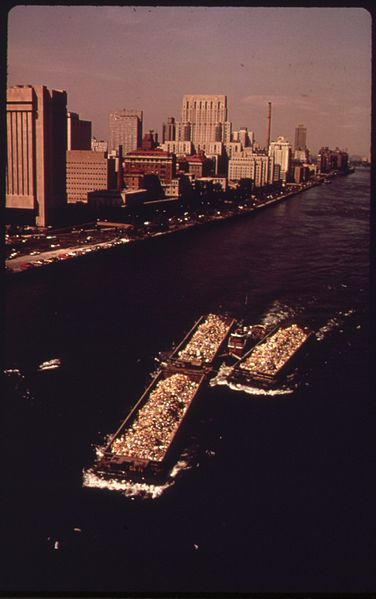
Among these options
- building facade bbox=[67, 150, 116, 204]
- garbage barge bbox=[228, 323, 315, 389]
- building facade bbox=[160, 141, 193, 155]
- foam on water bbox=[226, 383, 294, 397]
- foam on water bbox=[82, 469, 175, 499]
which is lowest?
foam on water bbox=[82, 469, 175, 499]

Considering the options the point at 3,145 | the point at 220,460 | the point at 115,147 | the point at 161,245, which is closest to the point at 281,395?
the point at 220,460

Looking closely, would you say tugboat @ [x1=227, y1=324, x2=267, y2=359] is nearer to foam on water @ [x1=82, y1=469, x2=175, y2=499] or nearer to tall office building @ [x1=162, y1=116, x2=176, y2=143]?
foam on water @ [x1=82, y1=469, x2=175, y2=499]

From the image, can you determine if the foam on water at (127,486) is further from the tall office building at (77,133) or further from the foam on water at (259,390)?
the tall office building at (77,133)

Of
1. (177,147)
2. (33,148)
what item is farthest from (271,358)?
(177,147)

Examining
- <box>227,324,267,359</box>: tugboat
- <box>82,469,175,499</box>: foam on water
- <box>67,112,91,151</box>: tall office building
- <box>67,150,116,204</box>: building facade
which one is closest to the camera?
<box>82,469,175,499</box>: foam on water

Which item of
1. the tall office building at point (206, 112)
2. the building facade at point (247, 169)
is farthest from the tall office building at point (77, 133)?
the building facade at point (247, 169)

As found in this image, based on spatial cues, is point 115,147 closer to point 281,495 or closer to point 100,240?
point 100,240

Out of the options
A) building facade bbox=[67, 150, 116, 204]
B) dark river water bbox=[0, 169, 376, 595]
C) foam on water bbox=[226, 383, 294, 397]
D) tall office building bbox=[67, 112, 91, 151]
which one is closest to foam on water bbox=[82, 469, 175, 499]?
dark river water bbox=[0, 169, 376, 595]
